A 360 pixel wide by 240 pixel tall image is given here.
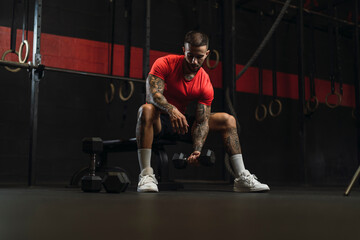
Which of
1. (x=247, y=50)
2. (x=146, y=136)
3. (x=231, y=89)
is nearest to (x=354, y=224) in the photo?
(x=146, y=136)

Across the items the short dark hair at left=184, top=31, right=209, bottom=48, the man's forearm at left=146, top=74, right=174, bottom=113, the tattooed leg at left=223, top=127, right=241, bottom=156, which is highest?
the short dark hair at left=184, top=31, right=209, bottom=48

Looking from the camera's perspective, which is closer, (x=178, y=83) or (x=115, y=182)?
(x=115, y=182)

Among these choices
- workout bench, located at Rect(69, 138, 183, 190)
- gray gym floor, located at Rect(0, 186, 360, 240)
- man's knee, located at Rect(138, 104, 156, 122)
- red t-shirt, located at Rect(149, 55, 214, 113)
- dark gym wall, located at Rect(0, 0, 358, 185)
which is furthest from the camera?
dark gym wall, located at Rect(0, 0, 358, 185)

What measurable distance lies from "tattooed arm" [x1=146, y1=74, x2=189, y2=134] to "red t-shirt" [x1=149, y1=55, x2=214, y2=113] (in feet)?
0.16

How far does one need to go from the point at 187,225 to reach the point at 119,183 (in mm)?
1336

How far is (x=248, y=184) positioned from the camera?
251 centimetres

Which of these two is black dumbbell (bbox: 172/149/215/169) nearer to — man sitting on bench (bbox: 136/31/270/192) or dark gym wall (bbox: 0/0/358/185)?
man sitting on bench (bbox: 136/31/270/192)

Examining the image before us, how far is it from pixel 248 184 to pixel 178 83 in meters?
0.75

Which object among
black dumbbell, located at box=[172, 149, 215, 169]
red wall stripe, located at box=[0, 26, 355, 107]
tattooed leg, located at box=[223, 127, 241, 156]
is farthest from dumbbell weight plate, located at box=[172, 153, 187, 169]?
red wall stripe, located at box=[0, 26, 355, 107]

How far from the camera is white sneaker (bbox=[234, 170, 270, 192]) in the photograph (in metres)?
2.47

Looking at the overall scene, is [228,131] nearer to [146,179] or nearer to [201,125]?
[201,125]

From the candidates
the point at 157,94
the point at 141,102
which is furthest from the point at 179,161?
the point at 141,102

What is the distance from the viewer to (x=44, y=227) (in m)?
0.85

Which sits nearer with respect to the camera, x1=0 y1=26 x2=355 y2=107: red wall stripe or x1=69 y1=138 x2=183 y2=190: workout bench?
x1=69 y1=138 x2=183 y2=190: workout bench
